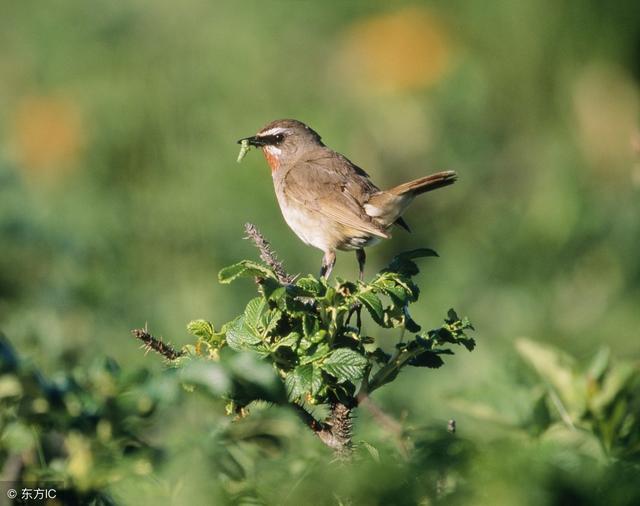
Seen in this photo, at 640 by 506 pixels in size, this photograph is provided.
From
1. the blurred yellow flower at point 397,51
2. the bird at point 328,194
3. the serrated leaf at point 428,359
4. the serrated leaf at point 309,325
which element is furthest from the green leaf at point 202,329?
the blurred yellow flower at point 397,51

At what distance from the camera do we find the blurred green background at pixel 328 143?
17.2 feet

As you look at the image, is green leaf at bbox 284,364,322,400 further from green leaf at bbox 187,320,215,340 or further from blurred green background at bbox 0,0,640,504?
blurred green background at bbox 0,0,640,504

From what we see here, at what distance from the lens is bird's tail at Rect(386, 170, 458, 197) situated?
392 centimetres

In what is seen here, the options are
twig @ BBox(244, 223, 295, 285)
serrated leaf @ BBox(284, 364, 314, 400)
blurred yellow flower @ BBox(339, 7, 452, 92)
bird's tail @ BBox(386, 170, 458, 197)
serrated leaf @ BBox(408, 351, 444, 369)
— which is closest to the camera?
serrated leaf @ BBox(284, 364, 314, 400)

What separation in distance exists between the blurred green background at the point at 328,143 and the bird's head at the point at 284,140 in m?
1.15

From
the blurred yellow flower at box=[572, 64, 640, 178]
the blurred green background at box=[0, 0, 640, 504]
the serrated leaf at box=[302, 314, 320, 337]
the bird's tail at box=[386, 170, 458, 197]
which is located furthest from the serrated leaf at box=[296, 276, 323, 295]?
the blurred yellow flower at box=[572, 64, 640, 178]

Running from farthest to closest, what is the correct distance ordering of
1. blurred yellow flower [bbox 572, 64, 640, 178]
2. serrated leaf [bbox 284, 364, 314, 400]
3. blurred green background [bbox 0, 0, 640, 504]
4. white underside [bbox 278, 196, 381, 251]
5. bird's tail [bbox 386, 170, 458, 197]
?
blurred yellow flower [bbox 572, 64, 640, 178] < blurred green background [bbox 0, 0, 640, 504] < white underside [bbox 278, 196, 381, 251] < bird's tail [bbox 386, 170, 458, 197] < serrated leaf [bbox 284, 364, 314, 400]

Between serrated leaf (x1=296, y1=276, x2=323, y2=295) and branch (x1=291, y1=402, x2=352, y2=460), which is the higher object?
serrated leaf (x1=296, y1=276, x2=323, y2=295)

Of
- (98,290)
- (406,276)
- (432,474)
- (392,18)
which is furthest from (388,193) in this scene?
(392,18)

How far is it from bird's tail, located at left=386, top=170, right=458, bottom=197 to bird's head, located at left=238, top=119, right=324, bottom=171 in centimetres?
83

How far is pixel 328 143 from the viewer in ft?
24.5

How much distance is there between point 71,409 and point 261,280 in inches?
21.6

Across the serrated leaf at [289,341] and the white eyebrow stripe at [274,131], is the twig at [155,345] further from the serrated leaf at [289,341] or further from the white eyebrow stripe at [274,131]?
the white eyebrow stripe at [274,131]

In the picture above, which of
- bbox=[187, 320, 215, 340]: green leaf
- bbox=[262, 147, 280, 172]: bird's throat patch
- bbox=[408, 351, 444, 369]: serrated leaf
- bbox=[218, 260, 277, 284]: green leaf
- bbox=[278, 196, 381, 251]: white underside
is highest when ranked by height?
bbox=[262, 147, 280, 172]: bird's throat patch
